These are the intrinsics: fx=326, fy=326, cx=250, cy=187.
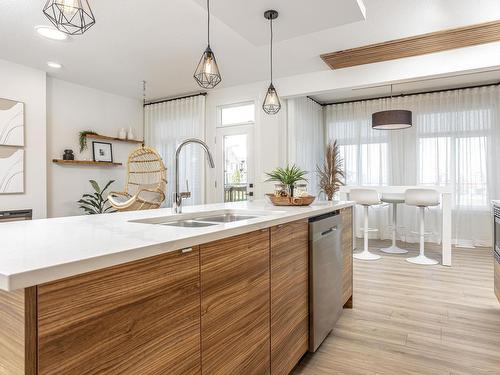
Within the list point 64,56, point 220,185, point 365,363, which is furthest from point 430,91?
point 64,56

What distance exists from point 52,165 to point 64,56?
1.70m

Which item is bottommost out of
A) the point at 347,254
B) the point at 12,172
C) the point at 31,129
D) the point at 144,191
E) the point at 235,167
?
the point at 347,254

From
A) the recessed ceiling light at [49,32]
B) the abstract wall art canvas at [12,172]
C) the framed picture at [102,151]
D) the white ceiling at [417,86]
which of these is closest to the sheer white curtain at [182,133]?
the framed picture at [102,151]

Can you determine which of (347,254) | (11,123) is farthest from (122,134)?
(347,254)

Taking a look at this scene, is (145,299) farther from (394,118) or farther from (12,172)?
(394,118)

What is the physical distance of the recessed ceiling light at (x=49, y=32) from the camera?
3322mm

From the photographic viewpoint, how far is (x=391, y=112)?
476cm

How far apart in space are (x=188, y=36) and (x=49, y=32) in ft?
4.69

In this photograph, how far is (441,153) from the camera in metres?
5.60

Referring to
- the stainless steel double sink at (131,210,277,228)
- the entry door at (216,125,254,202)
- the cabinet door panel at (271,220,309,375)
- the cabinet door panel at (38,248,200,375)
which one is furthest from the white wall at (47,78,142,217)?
the cabinet door panel at (38,248,200,375)

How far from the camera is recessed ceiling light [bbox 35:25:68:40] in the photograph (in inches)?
131

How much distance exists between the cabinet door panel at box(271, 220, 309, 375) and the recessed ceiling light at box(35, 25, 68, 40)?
3.30 metres

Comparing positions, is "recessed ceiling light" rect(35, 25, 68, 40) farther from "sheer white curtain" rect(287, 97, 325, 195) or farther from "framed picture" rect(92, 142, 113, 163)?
"sheer white curtain" rect(287, 97, 325, 195)

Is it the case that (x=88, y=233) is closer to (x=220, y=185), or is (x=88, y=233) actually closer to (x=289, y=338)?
(x=289, y=338)
